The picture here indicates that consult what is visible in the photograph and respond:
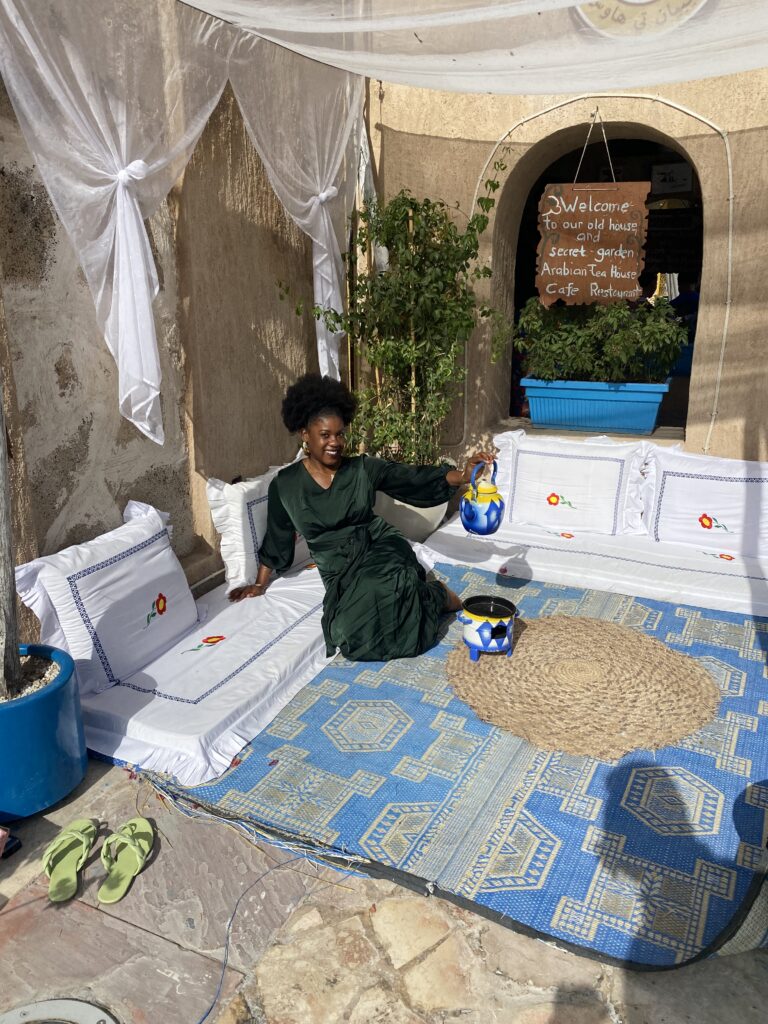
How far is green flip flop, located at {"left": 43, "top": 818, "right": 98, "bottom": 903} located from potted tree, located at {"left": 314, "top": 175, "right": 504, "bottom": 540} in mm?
2867

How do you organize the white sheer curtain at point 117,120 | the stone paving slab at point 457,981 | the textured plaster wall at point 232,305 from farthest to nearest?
the textured plaster wall at point 232,305
the white sheer curtain at point 117,120
the stone paving slab at point 457,981

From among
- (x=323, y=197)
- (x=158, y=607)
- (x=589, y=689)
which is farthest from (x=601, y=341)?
(x=158, y=607)

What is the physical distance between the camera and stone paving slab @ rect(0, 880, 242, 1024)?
194 cm

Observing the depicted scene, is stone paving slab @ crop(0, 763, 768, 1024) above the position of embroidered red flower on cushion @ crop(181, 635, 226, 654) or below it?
below

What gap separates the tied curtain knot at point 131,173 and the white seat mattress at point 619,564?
2668 millimetres

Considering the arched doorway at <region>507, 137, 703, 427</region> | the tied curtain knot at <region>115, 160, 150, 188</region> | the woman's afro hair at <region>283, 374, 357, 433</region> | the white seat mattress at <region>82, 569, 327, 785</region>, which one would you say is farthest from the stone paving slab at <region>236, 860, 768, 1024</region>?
the arched doorway at <region>507, 137, 703, 427</region>

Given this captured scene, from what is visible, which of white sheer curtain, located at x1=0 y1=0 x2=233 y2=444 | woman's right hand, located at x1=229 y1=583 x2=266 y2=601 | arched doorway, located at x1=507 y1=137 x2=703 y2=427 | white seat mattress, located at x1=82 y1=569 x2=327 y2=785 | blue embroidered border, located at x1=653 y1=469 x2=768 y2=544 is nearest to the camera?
white sheer curtain, located at x1=0 y1=0 x2=233 y2=444

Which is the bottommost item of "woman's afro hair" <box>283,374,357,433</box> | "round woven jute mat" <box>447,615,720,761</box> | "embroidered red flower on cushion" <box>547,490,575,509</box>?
"round woven jute mat" <box>447,615,720,761</box>

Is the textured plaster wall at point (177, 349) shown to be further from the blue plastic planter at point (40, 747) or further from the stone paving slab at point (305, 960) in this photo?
the stone paving slab at point (305, 960)

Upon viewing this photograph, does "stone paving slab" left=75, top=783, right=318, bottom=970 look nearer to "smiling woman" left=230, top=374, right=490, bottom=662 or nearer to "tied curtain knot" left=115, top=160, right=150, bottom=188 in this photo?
"smiling woman" left=230, top=374, right=490, bottom=662

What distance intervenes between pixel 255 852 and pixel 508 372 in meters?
4.12

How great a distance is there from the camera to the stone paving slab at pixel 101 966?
1.94 metres

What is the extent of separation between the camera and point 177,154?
3.21 m

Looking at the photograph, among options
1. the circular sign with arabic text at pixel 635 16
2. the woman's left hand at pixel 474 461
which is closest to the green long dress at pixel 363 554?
the woman's left hand at pixel 474 461
